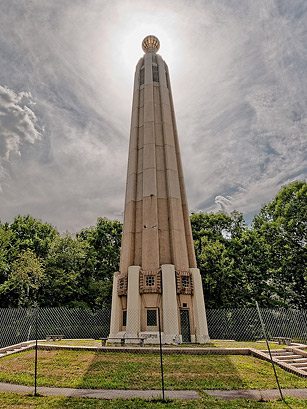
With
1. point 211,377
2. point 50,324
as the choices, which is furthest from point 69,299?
point 211,377

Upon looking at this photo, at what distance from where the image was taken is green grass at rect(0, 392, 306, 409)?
281 inches

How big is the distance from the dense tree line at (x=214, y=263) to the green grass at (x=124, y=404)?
73.0 feet

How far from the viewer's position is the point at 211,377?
991cm

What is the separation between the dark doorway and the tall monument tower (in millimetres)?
65

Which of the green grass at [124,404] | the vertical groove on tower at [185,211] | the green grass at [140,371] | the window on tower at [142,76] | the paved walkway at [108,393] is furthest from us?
the window on tower at [142,76]

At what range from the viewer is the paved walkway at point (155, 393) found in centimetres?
807

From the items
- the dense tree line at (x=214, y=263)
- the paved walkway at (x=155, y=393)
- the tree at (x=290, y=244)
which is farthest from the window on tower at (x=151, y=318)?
the tree at (x=290, y=244)

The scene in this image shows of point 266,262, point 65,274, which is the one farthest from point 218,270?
point 65,274

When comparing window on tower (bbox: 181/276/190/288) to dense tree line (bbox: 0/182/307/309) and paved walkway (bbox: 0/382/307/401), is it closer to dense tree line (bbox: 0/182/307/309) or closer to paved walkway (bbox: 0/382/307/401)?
dense tree line (bbox: 0/182/307/309)

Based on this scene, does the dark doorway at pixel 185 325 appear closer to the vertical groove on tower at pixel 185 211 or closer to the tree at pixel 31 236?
the vertical groove on tower at pixel 185 211

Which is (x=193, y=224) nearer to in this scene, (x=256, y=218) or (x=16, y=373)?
(x=256, y=218)

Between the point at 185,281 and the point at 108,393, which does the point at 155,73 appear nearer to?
the point at 185,281

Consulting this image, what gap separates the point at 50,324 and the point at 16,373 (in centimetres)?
1101

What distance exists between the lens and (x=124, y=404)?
288 inches
